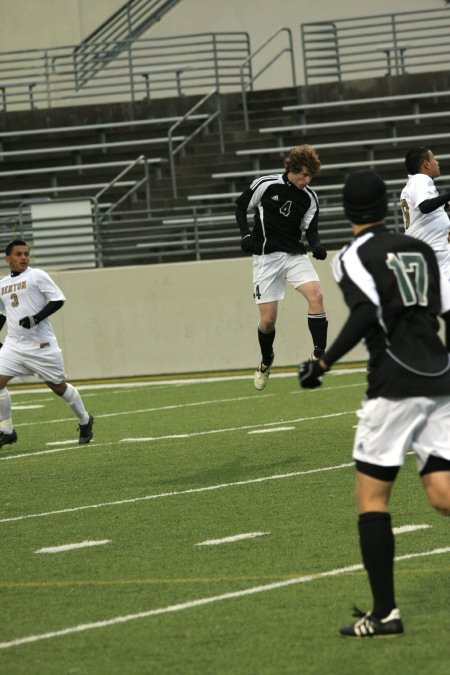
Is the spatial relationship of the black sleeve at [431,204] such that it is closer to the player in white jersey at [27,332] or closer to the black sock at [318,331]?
the black sock at [318,331]

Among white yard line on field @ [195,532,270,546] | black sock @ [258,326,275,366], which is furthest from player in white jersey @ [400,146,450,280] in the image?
white yard line on field @ [195,532,270,546]

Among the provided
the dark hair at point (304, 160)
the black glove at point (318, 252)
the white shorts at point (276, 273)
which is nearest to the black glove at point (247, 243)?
the white shorts at point (276, 273)

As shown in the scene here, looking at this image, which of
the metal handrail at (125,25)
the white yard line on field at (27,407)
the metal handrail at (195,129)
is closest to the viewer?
the white yard line on field at (27,407)

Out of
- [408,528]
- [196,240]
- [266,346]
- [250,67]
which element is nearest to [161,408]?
[266,346]

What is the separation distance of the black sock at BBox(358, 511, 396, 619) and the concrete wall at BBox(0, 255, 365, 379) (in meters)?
15.7

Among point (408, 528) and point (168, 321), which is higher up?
point (168, 321)

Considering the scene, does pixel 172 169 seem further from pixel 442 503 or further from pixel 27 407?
pixel 442 503

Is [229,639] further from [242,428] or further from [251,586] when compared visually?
[242,428]

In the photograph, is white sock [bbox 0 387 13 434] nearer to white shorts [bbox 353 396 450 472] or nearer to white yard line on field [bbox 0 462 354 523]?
white yard line on field [bbox 0 462 354 523]

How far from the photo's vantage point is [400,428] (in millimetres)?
5441

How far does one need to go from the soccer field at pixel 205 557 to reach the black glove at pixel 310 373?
3.37 feet

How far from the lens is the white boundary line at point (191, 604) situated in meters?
5.84

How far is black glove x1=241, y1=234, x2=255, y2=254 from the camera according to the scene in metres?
11.7

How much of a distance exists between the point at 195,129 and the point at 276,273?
49.0ft
